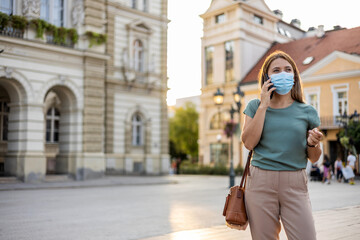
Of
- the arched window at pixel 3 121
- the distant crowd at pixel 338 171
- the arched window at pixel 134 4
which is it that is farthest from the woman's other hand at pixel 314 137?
the arched window at pixel 134 4

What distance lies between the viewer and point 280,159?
314 cm

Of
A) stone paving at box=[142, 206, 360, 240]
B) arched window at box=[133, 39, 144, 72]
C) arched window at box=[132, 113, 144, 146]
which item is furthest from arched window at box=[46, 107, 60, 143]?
stone paving at box=[142, 206, 360, 240]

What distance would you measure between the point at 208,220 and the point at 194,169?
30.9 m

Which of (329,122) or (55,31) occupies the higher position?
(55,31)

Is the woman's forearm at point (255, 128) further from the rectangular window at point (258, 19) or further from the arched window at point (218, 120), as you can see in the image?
the rectangular window at point (258, 19)

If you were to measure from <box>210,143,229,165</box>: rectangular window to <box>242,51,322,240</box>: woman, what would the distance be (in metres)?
37.4

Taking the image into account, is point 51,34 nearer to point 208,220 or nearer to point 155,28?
point 155,28

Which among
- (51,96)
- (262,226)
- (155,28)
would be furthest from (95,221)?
(155,28)

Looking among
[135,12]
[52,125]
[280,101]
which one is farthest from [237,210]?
[135,12]

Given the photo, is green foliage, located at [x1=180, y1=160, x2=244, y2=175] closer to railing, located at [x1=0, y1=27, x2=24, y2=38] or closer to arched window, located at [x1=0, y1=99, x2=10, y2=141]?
arched window, located at [x1=0, y1=99, x2=10, y2=141]

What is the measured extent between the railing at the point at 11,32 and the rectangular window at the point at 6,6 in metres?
0.88

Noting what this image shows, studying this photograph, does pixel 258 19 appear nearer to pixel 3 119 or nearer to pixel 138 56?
pixel 138 56

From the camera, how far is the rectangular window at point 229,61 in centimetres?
4100

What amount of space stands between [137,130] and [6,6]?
1182 centimetres
